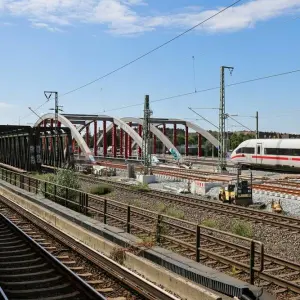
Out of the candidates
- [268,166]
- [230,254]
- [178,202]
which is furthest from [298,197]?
[268,166]

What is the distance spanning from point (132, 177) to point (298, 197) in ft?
70.8

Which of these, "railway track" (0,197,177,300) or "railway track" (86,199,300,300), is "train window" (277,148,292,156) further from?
"railway track" (0,197,177,300)

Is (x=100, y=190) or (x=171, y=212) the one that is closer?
(x=171, y=212)

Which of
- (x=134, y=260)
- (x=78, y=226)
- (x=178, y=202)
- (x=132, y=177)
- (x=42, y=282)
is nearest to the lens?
(x=42, y=282)

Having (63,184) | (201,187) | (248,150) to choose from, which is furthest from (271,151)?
(63,184)

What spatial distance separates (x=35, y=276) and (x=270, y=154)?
36.7 meters

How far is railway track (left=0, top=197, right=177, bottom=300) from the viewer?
750 cm

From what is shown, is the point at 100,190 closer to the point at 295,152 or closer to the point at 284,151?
the point at 295,152

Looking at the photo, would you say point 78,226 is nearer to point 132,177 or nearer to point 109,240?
point 109,240

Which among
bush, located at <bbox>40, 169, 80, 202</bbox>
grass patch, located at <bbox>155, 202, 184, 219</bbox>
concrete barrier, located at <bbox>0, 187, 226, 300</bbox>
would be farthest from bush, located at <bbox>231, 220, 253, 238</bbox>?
bush, located at <bbox>40, 169, 80, 202</bbox>

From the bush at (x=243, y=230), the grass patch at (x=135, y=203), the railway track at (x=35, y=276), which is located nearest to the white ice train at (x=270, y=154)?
the grass patch at (x=135, y=203)

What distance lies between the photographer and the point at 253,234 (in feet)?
45.8

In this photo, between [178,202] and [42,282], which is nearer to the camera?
[42,282]

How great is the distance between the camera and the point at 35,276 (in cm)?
866
